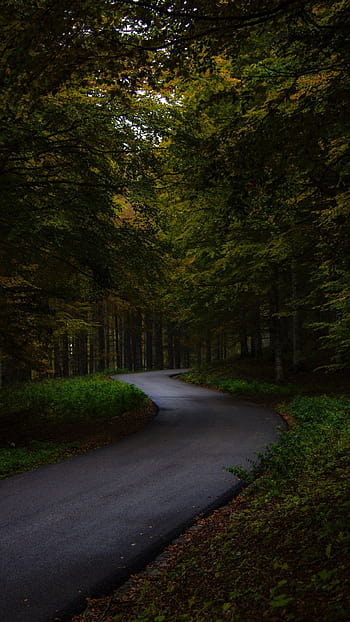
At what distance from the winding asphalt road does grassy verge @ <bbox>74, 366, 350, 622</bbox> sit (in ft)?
1.22

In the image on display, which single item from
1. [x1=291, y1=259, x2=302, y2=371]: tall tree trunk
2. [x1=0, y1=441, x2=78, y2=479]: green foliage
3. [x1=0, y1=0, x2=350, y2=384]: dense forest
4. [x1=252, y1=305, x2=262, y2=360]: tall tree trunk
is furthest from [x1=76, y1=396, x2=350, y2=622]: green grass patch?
[x1=252, y1=305, x2=262, y2=360]: tall tree trunk

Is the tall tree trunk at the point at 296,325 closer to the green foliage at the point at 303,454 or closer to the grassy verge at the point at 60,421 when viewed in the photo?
the grassy verge at the point at 60,421

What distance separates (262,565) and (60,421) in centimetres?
1095

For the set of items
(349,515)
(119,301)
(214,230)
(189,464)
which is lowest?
(189,464)

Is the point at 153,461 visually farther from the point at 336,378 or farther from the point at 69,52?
the point at 336,378

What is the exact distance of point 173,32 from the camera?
4191 mm

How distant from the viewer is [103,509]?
20.9ft

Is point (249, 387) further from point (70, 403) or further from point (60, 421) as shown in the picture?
point (60, 421)

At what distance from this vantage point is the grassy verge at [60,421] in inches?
391

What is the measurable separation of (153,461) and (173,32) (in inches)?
293

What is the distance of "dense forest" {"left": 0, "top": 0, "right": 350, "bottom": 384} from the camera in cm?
417

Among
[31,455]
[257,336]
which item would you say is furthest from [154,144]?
[257,336]

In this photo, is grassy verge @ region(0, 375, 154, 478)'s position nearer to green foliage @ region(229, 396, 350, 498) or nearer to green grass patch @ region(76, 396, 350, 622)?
green foliage @ region(229, 396, 350, 498)

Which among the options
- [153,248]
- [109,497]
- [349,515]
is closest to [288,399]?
[153,248]
